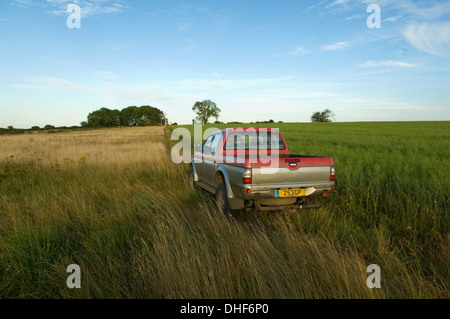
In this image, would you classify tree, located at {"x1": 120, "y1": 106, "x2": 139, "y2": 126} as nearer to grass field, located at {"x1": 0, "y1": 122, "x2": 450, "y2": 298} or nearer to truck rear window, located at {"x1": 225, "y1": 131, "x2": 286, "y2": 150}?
truck rear window, located at {"x1": 225, "y1": 131, "x2": 286, "y2": 150}

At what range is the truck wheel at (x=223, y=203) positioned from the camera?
441cm

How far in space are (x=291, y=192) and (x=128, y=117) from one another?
476 feet

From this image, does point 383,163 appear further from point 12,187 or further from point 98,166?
point 12,187

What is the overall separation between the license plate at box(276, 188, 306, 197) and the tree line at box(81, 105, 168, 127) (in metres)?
134

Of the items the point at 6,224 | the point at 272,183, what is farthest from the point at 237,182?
the point at 6,224

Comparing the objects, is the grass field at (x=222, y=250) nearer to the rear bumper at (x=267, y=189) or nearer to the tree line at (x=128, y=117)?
the rear bumper at (x=267, y=189)

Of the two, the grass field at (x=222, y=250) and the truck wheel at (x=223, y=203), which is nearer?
the grass field at (x=222, y=250)

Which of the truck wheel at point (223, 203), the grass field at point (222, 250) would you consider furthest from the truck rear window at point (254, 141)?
the grass field at point (222, 250)

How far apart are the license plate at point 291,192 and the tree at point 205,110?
11783 centimetres

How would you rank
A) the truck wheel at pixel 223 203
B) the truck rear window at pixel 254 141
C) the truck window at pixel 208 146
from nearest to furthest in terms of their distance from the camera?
the truck wheel at pixel 223 203, the truck rear window at pixel 254 141, the truck window at pixel 208 146

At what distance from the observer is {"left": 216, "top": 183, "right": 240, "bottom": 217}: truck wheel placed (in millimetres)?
4406

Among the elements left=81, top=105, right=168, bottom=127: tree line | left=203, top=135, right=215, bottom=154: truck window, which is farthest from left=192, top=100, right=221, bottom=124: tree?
left=203, top=135, right=215, bottom=154: truck window
